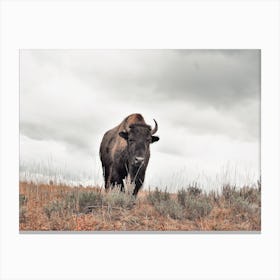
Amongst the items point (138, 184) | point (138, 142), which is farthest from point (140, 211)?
point (138, 142)

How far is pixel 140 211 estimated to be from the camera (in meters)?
6.32

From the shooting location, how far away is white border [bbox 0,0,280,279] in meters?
6.08

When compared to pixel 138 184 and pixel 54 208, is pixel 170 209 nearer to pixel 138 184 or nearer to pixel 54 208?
pixel 138 184

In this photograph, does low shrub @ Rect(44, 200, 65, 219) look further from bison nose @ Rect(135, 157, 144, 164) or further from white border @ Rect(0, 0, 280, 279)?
bison nose @ Rect(135, 157, 144, 164)

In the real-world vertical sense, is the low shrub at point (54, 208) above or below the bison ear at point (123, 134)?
below

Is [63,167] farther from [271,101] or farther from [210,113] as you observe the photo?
[271,101]

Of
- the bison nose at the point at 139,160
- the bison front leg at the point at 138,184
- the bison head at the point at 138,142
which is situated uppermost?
the bison head at the point at 138,142

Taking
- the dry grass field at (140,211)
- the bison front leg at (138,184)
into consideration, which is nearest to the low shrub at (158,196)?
the dry grass field at (140,211)

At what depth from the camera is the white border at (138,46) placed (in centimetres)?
608

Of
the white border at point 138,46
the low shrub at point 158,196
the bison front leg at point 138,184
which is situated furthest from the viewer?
the bison front leg at point 138,184

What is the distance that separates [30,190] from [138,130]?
1.45 metres

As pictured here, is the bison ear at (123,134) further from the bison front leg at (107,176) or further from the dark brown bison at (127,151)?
the bison front leg at (107,176)

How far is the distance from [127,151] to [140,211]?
1000 mm
